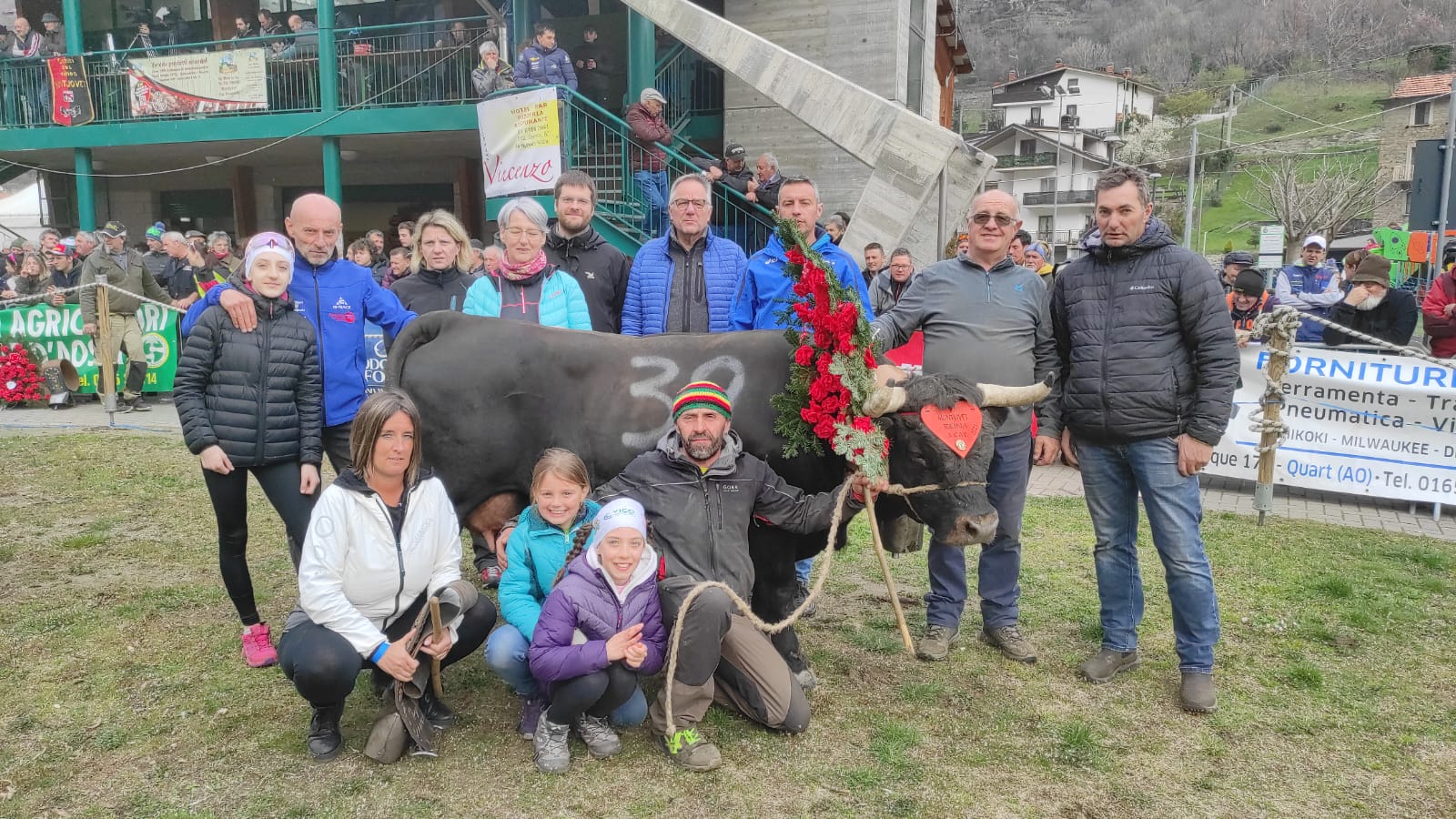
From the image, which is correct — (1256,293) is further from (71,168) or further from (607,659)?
(71,168)

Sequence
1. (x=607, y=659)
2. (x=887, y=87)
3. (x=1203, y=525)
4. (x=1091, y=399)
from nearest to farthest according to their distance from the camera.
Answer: (x=607, y=659), (x=1091, y=399), (x=1203, y=525), (x=887, y=87)

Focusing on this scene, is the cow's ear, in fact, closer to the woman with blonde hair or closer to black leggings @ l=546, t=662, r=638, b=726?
black leggings @ l=546, t=662, r=638, b=726

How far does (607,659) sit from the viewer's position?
3.12 meters

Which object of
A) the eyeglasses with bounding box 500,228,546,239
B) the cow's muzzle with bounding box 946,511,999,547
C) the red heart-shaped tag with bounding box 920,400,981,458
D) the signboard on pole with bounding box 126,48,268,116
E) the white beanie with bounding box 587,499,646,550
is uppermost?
the signboard on pole with bounding box 126,48,268,116

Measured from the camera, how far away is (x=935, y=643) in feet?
14.0

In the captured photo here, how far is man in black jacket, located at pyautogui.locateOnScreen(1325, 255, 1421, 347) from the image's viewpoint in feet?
24.2

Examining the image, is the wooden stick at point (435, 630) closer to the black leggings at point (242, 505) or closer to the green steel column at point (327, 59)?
the black leggings at point (242, 505)

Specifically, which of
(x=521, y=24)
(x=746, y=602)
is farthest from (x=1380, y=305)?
(x=521, y=24)

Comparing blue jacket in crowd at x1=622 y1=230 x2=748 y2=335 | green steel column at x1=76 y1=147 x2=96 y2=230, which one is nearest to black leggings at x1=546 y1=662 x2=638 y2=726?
blue jacket in crowd at x1=622 y1=230 x2=748 y2=335

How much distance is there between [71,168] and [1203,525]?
19.8 meters

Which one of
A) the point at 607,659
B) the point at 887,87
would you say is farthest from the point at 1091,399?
the point at 887,87

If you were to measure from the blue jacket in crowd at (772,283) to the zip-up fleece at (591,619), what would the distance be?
1.48 m

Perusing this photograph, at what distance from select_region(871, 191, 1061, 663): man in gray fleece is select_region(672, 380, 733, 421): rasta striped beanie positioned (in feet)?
2.68

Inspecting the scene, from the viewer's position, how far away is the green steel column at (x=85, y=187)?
14.8 metres
